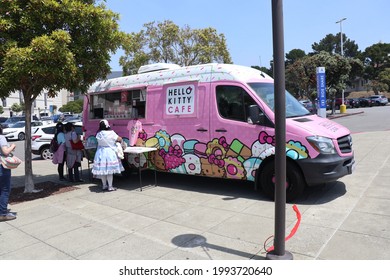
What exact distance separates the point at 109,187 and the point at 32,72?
2.89 m

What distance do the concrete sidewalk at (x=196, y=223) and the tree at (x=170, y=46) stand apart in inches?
1010

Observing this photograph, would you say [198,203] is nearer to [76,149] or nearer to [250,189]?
[250,189]

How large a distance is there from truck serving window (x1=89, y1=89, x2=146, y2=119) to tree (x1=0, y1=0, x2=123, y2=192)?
792 millimetres

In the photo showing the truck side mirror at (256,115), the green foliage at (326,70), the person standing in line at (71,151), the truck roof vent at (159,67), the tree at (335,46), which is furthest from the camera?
the tree at (335,46)

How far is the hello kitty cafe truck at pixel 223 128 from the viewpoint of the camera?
18.8 feet

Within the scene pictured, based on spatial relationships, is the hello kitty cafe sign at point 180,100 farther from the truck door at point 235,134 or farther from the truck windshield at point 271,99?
the truck windshield at point 271,99

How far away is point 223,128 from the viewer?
21.4 ft

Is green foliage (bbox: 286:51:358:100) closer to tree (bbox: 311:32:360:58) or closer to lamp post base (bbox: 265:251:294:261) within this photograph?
lamp post base (bbox: 265:251:294:261)

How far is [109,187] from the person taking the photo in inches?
299

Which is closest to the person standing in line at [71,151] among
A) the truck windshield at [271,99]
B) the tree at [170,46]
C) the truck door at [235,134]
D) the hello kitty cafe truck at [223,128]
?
the hello kitty cafe truck at [223,128]

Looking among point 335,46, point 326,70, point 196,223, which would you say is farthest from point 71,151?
point 335,46

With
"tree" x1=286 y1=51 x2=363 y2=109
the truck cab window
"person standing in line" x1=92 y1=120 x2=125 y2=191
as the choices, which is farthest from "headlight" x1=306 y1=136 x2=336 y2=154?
"tree" x1=286 y1=51 x2=363 y2=109

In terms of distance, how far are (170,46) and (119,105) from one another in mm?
24855

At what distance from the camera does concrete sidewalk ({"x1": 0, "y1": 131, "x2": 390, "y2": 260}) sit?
13.6 ft
